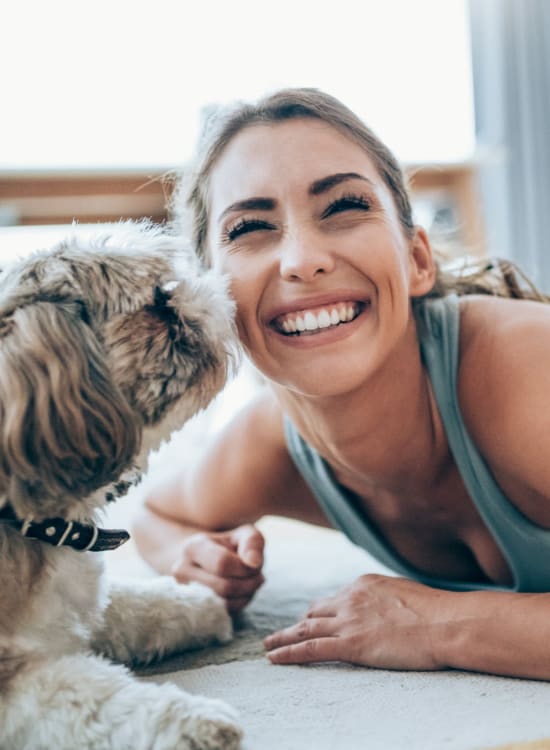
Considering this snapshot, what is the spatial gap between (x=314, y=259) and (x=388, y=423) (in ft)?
1.30

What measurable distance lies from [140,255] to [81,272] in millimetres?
104

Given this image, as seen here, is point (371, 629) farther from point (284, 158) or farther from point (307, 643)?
point (284, 158)

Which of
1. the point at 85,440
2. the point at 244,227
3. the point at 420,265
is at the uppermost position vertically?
the point at 244,227

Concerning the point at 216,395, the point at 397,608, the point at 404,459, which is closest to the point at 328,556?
the point at 404,459

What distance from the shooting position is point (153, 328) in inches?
51.9

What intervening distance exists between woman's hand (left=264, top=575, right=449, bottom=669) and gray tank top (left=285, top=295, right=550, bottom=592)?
0.61ft

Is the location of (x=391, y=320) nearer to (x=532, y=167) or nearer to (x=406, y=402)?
(x=406, y=402)

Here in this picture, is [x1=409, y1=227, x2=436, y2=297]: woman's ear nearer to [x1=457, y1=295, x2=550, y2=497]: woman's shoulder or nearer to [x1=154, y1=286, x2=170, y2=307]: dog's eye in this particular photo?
[x1=457, y1=295, x2=550, y2=497]: woman's shoulder

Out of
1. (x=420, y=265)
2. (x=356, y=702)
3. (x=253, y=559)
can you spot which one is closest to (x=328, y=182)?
(x=420, y=265)

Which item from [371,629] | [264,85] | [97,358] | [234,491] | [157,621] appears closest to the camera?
[97,358]

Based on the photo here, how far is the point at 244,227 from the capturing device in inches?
62.9

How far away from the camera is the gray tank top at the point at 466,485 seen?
5.15 ft

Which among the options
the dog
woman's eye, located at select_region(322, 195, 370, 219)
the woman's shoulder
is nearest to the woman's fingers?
the dog

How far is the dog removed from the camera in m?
1.10
